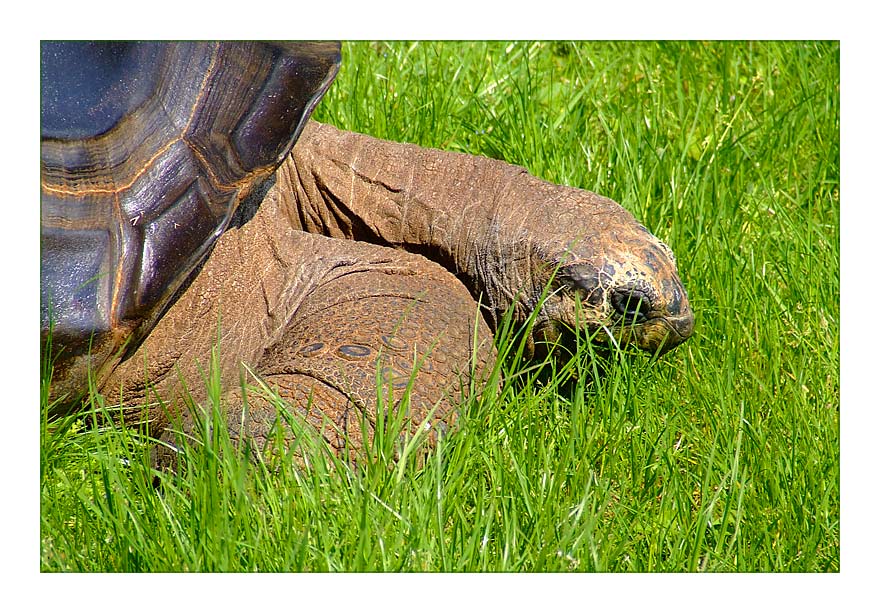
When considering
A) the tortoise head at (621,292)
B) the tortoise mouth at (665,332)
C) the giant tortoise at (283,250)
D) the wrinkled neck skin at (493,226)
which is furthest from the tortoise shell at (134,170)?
the tortoise mouth at (665,332)

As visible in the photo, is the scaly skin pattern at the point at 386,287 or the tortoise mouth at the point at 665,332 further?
the tortoise mouth at the point at 665,332

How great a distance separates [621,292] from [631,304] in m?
0.05

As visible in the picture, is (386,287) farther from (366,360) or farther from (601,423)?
(601,423)

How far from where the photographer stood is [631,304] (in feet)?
9.09

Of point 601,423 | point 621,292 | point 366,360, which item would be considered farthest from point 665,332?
point 366,360

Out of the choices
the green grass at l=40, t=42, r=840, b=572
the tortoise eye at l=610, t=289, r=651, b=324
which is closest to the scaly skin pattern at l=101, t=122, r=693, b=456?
the tortoise eye at l=610, t=289, r=651, b=324

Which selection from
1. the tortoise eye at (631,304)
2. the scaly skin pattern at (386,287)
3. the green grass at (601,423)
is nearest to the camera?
the green grass at (601,423)

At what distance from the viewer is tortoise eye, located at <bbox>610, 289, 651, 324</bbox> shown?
9.01 feet

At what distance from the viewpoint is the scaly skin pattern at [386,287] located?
7.98 ft

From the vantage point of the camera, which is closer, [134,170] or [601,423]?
[134,170]

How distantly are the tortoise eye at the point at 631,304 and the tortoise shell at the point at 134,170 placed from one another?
0.93 metres

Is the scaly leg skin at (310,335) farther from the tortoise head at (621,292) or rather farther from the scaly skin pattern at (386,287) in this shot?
the tortoise head at (621,292)

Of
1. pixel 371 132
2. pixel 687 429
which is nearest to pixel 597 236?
pixel 687 429

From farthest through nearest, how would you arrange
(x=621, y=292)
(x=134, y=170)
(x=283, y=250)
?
(x=283, y=250) < (x=621, y=292) < (x=134, y=170)
